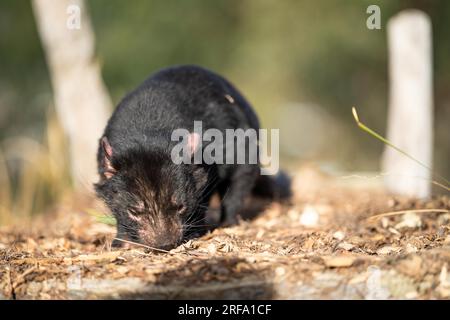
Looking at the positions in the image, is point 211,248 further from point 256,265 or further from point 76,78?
point 76,78

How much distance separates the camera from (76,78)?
941 centimetres

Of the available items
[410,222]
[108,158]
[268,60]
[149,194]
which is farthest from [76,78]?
[268,60]

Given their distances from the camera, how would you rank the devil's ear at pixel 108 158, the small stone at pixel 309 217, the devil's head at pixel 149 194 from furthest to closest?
the small stone at pixel 309 217
the devil's ear at pixel 108 158
the devil's head at pixel 149 194

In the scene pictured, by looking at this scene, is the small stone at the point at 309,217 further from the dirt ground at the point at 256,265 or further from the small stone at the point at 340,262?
the small stone at the point at 340,262

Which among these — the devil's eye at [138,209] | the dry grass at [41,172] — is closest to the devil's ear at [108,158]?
the devil's eye at [138,209]

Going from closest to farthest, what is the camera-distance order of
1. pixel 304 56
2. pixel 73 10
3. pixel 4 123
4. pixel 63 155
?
pixel 73 10 < pixel 63 155 < pixel 4 123 < pixel 304 56

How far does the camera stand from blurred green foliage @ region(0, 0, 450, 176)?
1535 cm

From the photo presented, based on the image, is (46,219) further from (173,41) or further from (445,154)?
(445,154)

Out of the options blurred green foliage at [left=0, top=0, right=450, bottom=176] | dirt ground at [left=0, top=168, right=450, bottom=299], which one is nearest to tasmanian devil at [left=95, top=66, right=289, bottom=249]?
dirt ground at [left=0, top=168, right=450, bottom=299]

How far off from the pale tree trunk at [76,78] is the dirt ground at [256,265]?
155 inches

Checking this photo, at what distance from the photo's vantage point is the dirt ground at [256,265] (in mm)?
3768

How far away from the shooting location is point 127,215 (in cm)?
507

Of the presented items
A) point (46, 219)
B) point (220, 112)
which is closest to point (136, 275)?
point (220, 112)

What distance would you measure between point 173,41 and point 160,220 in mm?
11548
